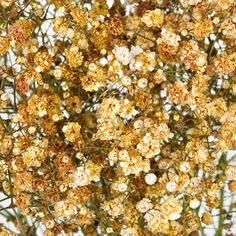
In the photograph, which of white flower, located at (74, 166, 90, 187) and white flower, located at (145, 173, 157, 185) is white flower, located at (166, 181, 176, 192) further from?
white flower, located at (74, 166, 90, 187)

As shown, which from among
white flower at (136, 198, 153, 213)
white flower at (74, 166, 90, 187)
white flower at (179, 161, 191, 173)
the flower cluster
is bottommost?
white flower at (136, 198, 153, 213)

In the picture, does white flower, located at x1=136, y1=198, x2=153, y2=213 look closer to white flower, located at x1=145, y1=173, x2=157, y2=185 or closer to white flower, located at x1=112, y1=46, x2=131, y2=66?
white flower, located at x1=145, y1=173, x2=157, y2=185

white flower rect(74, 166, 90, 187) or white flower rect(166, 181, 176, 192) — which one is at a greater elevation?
white flower rect(74, 166, 90, 187)

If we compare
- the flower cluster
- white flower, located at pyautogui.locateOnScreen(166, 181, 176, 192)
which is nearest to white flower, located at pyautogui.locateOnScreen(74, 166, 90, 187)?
the flower cluster

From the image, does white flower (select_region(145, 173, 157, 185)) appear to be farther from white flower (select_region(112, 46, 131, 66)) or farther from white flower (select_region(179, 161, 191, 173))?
white flower (select_region(112, 46, 131, 66))

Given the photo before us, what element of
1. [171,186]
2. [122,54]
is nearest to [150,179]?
[171,186]

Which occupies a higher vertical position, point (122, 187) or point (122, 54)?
point (122, 54)

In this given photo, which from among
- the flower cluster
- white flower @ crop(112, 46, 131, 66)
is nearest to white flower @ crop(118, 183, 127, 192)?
the flower cluster

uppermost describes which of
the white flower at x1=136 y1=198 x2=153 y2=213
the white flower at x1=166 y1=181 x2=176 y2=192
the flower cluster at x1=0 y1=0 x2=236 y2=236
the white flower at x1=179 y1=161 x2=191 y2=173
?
the flower cluster at x1=0 y1=0 x2=236 y2=236

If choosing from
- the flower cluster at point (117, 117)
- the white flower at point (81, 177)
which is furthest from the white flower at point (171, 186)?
the white flower at point (81, 177)

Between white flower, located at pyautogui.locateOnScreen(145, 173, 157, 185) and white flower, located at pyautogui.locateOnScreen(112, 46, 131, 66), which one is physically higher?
white flower, located at pyautogui.locateOnScreen(112, 46, 131, 66)

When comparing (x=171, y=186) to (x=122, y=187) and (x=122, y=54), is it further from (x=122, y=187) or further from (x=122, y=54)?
(x=122, y=54)

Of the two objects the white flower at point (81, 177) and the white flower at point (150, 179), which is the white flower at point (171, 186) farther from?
the white flower at point (81, 177)
